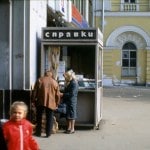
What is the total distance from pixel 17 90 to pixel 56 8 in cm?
683

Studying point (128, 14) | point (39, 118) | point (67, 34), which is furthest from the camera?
point (128, 14)

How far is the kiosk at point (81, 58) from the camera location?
14414mm

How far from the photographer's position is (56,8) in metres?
19.9

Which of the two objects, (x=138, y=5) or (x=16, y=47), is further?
(x=138, y=5)

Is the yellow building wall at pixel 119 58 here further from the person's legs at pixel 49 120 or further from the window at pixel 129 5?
the person's legs at pixel 49 120

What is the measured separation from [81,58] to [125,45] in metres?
31.6

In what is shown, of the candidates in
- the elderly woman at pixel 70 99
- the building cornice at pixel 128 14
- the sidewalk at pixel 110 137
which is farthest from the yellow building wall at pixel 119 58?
the elderly woman at pixel 70 99

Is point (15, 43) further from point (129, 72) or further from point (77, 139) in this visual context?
point (129, 72)

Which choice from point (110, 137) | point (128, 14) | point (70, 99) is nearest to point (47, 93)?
point (70, 99)

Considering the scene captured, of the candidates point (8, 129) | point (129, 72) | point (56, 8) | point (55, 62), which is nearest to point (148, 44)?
point (129, 72)

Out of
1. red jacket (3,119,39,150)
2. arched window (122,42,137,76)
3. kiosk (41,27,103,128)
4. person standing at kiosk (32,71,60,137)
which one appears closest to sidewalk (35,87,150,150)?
person standing at kiosk (32,71,60,137)

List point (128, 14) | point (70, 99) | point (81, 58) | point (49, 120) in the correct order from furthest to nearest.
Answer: point (128, 14) < point (81, 58) < point (70, 99) < point (49, 120)

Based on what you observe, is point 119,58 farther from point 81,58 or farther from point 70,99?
point 70,99

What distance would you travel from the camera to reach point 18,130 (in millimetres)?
6258
